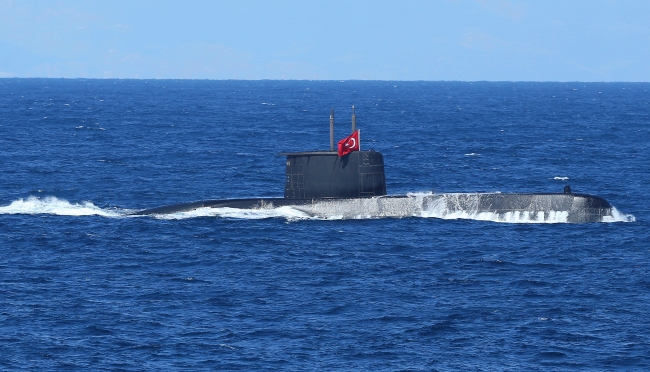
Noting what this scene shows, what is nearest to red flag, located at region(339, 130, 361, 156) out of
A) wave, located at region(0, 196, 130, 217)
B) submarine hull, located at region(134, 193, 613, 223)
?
submarine hull, located at region(134, 193, 613, 223)

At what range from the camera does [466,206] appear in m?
46.0

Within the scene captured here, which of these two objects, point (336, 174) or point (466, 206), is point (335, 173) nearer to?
point (336, 174)

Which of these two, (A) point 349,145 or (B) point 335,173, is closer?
(A) point 349,145

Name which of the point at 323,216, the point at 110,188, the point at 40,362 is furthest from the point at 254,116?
the point at 40,362

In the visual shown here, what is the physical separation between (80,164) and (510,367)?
49310mm

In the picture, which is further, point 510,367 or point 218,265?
point 218,265

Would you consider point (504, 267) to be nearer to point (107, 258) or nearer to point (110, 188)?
point (107, 258)

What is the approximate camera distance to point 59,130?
99.6 meters

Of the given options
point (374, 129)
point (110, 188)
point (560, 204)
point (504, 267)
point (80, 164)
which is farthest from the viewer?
point (374, 129)

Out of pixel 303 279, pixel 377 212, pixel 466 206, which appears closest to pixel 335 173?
pixel 377 212

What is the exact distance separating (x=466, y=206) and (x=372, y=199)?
13.8 feet

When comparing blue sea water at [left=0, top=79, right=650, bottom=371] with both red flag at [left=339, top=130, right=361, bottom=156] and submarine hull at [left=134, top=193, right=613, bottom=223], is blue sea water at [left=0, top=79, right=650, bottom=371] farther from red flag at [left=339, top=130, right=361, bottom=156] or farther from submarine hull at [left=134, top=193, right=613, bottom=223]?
red flag at [left=339, top=130, right=361, bottom=156]

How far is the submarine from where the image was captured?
146 ft

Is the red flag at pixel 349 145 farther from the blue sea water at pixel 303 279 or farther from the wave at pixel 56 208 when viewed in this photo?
the wave at pixel 56 208
